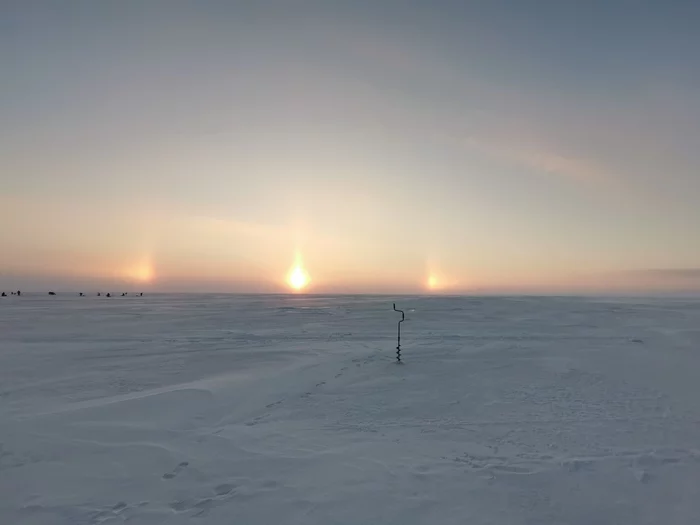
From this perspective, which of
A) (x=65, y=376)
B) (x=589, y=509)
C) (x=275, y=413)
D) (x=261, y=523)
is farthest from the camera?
(x=65, y=376)

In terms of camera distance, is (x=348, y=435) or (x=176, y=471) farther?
(x=348, y=435)

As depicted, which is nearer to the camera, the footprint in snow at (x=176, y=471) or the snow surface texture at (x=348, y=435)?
the snow surface texture at (x=348, y=435)

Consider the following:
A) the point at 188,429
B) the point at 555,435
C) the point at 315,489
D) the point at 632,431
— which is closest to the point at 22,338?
the point at 188,429

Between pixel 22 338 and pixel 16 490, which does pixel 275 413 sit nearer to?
pixel 16 490

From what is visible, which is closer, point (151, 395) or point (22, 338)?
point (151, 395)

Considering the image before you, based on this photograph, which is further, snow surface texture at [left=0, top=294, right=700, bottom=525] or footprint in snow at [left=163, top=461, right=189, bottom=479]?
footprint in snow at [left=163, top=461, right=189, bottom=479]

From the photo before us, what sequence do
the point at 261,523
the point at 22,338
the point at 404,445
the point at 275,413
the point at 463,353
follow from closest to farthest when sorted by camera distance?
the point at 261,523, the point at 404,445, the point at 275,413, the point at 463,353, the point at 22,338

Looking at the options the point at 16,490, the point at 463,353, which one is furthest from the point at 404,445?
the point at 463,353
